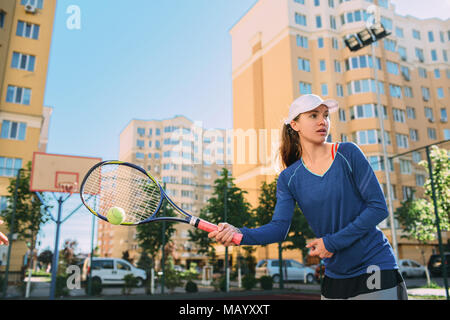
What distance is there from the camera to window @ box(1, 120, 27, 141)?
25.5 m

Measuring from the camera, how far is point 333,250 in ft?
6.95

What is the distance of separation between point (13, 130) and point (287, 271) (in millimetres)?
19737

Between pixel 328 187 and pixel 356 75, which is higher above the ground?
pixel 356 75

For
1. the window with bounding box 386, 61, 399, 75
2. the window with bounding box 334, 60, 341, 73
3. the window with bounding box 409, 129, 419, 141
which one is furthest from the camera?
the window with bounding box 409, 129, 419, 141

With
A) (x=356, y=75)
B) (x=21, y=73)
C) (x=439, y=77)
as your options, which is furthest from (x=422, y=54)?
(x=21, y=73)

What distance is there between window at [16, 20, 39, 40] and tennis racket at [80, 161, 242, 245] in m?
26.7

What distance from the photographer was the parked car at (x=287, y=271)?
2103cm

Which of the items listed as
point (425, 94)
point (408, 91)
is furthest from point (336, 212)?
point (425, 94)

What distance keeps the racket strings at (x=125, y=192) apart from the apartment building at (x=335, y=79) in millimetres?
26557

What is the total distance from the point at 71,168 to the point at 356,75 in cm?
2635

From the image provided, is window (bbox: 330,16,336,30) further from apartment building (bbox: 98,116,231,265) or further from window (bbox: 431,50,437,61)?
apartment building (bbox: 98,116,231,265)

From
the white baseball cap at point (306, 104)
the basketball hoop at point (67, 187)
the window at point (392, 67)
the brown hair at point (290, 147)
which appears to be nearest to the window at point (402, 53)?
the window at point (392, 67)

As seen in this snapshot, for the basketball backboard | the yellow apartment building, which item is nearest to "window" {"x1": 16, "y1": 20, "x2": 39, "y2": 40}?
the yellow apartment building
